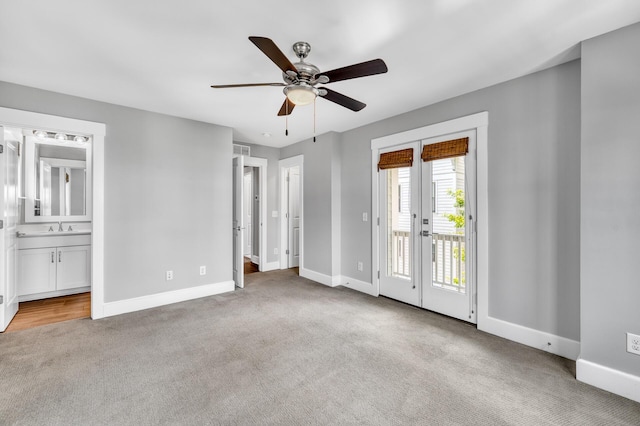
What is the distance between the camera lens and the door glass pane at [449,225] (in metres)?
3.23

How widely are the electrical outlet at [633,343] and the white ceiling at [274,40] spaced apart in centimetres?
216

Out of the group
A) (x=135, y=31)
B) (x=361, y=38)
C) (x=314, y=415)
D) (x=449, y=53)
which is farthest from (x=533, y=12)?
(x=314, y=415)

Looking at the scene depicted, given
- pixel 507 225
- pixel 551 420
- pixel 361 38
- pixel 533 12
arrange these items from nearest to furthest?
pixel 551 420, pixel 533 12, pixel 361 38, pixel 507 225

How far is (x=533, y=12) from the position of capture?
1867 millimetres

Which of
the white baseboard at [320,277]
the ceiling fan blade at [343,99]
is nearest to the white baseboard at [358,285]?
the white baseboard at [320,277]

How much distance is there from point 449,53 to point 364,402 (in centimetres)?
270

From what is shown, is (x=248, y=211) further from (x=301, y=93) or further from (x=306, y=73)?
(x=306, y=73)

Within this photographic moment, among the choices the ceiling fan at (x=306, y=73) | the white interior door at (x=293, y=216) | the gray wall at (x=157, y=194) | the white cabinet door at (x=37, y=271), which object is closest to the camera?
the ceiling fan at (x=306, y=73)

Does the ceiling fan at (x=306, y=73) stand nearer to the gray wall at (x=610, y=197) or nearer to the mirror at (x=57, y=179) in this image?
the gray wall at (x=610, y=197)

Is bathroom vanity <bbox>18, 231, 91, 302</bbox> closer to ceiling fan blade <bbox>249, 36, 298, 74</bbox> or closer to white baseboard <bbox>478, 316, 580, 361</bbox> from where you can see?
ceiling fan blade <bbox>249, 36, 298, 74</bbox>

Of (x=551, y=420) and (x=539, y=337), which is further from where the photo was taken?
(x=539, y=337)

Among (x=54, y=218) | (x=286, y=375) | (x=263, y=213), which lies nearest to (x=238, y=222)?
(x=263, y=213)

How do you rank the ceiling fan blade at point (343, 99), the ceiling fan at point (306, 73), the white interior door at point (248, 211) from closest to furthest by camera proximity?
the ceiling fan at point (306, 73)
the ceiling fan blade at point (343, 99)
the white interior door at point (248, 211)

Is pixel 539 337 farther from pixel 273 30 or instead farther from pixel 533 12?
pixel 273 30
